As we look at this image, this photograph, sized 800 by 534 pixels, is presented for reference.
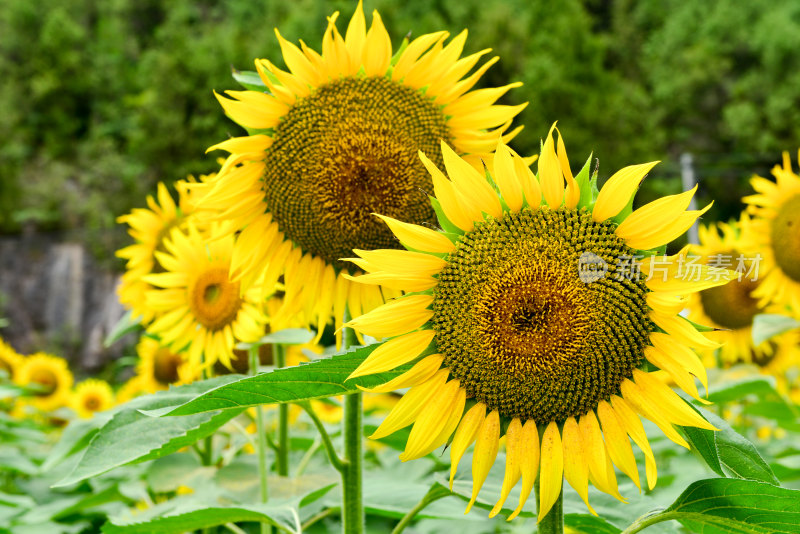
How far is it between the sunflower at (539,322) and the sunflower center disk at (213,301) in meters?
1.08

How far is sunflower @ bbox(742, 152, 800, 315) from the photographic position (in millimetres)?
2541

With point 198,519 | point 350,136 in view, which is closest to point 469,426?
point 198,519

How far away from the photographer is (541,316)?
3.04ft

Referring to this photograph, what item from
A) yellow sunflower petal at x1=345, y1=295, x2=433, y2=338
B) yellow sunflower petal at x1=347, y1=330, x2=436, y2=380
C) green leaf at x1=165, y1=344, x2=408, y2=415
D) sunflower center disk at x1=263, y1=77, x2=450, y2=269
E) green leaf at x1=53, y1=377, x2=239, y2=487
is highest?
sunflower center disk at x1=263, y1=77, x2=450, y2=269

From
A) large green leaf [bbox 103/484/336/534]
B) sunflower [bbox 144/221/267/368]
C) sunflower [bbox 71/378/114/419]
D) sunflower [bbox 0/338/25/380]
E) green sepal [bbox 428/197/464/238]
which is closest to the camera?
green sepal [bbox 428/197/464/238]

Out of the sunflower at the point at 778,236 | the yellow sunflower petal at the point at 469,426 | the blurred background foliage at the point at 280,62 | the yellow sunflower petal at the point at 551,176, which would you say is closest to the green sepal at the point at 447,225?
the yellow sunflower petal at the point at 551,176

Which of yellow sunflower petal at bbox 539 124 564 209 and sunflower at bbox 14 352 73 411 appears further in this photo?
sunflower at bbox 14 352 73 411

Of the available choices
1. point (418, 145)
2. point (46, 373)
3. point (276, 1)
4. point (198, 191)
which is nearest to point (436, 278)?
point (418, 145)

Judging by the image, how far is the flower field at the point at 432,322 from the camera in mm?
906

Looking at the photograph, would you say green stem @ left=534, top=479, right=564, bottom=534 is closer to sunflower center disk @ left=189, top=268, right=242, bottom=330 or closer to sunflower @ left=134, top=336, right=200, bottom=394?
sunflower center disk @ left=189, top=268, right=242, bottom=330

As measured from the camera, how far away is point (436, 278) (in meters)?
0.96

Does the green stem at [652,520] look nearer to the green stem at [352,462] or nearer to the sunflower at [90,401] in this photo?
the green stem at [352,462]

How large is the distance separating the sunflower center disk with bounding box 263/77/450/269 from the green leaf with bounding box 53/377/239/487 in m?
0.34

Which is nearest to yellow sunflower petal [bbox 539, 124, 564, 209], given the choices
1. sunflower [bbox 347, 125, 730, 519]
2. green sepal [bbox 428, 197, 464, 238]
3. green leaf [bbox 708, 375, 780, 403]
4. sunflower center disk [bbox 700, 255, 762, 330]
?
sunflower [bbox 347, 125, 730, 519]
